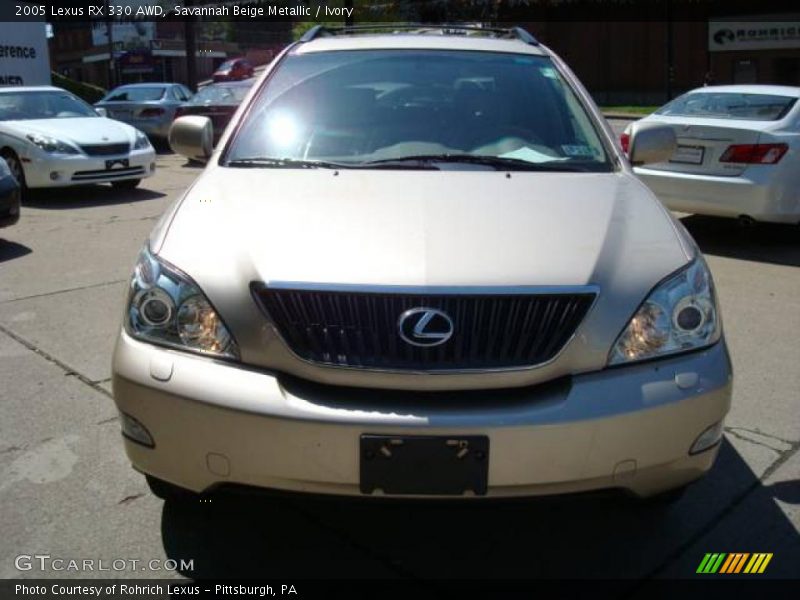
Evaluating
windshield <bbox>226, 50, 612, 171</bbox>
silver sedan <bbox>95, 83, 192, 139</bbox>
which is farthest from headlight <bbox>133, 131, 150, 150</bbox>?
windshield <bbox>226, 50, 612, 171</bbox>

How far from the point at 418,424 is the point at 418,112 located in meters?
1.84

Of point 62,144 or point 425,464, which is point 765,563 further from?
point 62,144

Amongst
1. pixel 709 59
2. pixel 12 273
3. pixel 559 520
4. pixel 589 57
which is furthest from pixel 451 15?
pixel 559 520

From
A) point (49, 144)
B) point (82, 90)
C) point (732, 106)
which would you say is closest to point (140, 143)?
point (49, 144)

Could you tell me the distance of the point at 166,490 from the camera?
2809 mm

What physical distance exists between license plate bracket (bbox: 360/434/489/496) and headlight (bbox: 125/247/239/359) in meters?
0.51

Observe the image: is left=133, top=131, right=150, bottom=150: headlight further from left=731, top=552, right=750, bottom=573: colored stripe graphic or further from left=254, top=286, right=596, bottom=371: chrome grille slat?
left=731, top=552, right=750, bottom=573: colored stripe graphic

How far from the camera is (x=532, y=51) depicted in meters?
4.16

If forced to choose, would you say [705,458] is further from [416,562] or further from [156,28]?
[156,28]

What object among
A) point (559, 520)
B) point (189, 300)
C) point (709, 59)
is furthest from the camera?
point (709, 59)

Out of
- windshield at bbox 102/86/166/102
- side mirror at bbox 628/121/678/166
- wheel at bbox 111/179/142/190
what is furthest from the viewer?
windshield at bbox 102/86/166/102

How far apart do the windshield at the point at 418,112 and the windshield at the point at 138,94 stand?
48.2 ft

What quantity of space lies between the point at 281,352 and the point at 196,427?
0.32 meters

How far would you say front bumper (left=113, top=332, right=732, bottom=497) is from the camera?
2285 mm
